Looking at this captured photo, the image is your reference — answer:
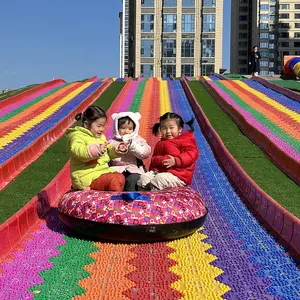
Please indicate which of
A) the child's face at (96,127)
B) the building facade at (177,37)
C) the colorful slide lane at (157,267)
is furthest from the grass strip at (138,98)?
the building facade at (177,37)

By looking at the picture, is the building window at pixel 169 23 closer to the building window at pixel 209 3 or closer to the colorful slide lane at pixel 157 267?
the building window at pixel 209 3

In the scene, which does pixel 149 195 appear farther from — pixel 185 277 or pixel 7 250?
pixel 7 250

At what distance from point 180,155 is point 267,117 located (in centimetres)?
618

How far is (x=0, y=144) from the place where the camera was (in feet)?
26.0

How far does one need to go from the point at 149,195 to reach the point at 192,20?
173ft

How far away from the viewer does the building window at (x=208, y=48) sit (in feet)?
175

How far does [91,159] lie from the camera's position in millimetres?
3957

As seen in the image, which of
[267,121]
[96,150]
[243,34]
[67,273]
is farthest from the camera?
[243,34]

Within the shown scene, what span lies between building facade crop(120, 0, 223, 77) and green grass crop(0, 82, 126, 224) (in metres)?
47.1

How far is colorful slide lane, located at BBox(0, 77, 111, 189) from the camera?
21.6 feet

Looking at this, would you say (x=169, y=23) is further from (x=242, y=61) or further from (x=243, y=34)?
(x=243, y=34)

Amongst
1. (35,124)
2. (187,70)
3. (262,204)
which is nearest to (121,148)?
(262,204)

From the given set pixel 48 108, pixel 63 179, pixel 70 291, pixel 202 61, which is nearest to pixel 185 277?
pixel 70 291

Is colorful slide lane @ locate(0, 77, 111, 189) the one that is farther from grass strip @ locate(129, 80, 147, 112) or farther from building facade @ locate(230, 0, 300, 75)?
building facade @ locate(230, 0, 300, 75)
